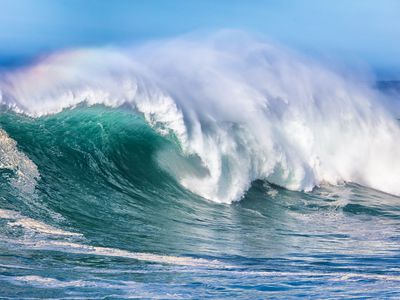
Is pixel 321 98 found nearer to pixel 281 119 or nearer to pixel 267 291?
pixel 281 119

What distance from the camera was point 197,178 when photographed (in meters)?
12.3

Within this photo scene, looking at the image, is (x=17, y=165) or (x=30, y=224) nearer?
(x=30, y=224)

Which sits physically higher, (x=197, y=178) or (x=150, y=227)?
(x=197, y=178)

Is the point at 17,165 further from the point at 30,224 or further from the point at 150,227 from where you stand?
the point at 150,227

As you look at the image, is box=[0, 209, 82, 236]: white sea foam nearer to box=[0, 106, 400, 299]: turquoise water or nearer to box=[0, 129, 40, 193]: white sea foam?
box=[0, 106, 400, 299]: turquoise water

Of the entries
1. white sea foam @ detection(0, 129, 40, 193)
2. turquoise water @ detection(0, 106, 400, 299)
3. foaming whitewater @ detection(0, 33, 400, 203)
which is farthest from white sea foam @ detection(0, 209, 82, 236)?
foaming whitewater @ detection(0, 33, 400, 203)

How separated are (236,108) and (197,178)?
7.86ft

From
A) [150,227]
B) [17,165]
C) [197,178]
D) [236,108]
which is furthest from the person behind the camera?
[236,108]

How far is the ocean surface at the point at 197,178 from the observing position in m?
6.63

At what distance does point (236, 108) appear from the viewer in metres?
14.1

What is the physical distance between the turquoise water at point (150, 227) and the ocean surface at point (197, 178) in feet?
0.10

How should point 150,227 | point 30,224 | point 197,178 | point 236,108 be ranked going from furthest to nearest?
1. point 236,108
2. point 197,178
3. point 150,227
4. point 30,224

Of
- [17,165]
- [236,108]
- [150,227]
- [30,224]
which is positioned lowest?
[30,224]

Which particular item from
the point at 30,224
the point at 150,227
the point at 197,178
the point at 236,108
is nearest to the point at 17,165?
the point at 30,224
